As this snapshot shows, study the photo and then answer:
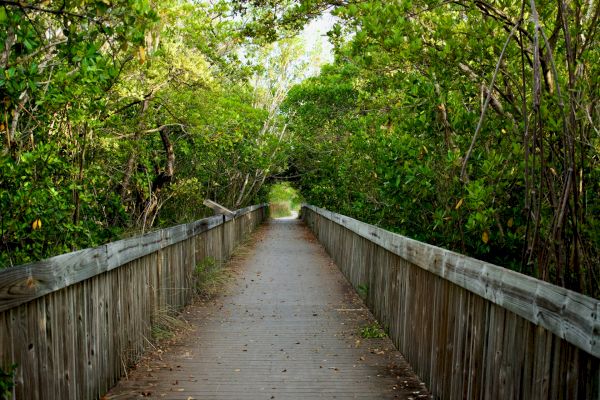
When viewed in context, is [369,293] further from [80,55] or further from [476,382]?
[80,55]

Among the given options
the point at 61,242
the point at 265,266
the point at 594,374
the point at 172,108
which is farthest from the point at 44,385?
the point at 265,266

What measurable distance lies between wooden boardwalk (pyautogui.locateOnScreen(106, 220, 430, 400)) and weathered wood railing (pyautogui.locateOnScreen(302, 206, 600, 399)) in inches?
18.1

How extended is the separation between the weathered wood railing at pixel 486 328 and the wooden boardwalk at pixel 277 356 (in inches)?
18.1

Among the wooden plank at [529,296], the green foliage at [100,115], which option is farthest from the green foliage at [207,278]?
the wooden plank at [529,296]

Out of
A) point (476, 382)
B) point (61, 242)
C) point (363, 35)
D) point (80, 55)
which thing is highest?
point (363, 35)

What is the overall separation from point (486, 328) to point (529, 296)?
28.0 inches

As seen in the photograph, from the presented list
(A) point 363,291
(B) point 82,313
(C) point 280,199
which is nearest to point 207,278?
(A) point 363,291

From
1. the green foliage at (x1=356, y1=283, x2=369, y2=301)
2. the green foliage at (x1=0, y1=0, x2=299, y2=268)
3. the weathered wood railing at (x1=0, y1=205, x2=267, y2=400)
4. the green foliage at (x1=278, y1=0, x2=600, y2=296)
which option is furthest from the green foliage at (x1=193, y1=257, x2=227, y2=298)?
the green foliage at (x1=278, y1=0, x2=600, y2=296)

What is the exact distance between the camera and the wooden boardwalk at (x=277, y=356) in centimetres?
495

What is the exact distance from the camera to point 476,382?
11.7 ft

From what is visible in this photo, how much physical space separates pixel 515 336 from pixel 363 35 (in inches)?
139

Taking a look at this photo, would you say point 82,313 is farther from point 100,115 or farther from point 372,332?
point 100,115

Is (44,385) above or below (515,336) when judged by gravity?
A: below

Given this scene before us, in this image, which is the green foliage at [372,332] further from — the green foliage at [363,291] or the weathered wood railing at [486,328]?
the green foliage at [363,291]
